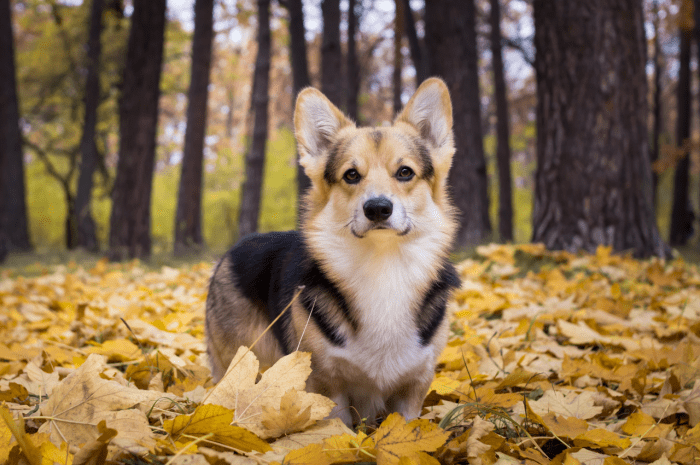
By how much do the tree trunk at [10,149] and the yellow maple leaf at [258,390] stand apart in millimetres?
8447

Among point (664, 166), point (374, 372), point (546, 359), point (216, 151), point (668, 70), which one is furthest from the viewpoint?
point (216, 151)

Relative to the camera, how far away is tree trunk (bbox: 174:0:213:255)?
1040 centimetres

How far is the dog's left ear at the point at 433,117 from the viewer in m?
2.43

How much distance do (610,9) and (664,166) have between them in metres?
4.69

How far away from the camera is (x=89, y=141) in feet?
44.6

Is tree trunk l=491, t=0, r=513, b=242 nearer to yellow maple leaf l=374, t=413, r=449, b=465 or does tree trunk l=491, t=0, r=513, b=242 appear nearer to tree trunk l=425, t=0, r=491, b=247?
tree trunk l=425, t=0, r=491, b=247

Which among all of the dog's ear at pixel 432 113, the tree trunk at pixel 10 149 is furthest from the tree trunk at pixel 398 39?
the dog's ear at pixel 432 113

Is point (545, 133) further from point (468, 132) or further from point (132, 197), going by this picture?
point (132, 197)

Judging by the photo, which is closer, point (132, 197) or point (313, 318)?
point (313, 318)

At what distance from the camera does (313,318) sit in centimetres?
189

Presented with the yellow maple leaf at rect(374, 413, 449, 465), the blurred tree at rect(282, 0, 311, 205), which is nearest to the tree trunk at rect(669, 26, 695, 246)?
the blurred tree at rect(282, 0, 311, 205)

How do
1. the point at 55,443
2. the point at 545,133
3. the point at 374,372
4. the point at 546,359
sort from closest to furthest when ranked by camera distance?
1. the point at 55,443
2. the point at 374,372
3. the point at 546,359
4. the point at 545,133

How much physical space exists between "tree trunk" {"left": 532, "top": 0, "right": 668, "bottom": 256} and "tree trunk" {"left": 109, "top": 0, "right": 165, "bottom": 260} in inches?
233

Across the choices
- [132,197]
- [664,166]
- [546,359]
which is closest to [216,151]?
[132,197]
